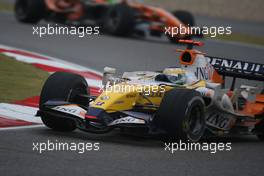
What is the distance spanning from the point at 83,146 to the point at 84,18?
1298 centimetres

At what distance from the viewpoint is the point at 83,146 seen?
8.70m

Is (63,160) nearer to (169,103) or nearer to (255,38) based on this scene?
(169,103)

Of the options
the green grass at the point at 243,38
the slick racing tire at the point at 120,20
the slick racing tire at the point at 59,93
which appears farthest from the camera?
the green grass at the point at 243,38

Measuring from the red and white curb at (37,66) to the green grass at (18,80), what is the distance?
26 centimetres

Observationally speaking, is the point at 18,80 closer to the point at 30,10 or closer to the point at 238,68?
the point at 238,68

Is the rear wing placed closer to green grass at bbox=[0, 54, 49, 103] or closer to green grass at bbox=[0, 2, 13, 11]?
green grass at bbox=[0, 54, 49, 103]

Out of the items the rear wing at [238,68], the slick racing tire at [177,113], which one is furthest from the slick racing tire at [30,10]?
the slick racing tire at [177,113]

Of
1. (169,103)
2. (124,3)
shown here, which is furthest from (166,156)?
(124,3)

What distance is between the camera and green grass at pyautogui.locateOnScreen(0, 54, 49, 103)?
38.4 ft

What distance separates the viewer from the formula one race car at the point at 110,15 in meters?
20.5

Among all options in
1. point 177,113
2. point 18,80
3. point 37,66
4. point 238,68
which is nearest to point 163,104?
point 177,113

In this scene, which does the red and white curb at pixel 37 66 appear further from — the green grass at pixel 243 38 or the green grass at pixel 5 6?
the green grass at pixel 5 6

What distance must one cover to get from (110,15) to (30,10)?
2.30 meters

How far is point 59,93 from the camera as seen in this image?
953 cm
